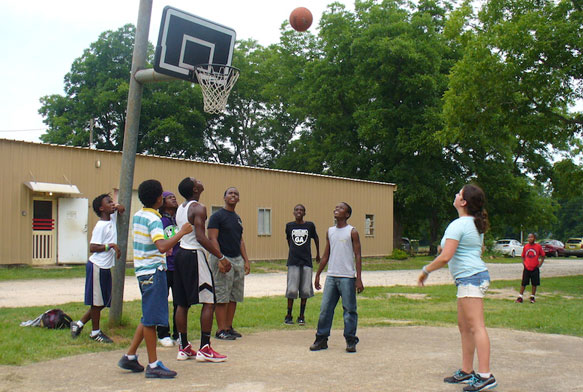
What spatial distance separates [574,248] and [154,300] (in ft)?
172

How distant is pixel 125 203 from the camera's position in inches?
344

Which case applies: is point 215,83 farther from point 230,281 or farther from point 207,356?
point 207,356

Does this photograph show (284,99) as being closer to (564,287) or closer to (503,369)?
(564,287)

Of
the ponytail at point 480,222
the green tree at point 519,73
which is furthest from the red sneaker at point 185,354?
the green tree at point 519,73

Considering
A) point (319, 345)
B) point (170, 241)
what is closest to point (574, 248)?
point (319, 345)

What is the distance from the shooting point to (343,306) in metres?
7.80

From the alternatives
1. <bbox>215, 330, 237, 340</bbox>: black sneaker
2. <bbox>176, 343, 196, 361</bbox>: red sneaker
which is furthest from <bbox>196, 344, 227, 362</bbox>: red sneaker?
<bbox>215, 330, 237, 340</bbox>: black sneaker

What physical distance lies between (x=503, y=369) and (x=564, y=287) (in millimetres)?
13258

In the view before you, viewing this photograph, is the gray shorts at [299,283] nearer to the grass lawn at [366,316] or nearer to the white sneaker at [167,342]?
the grass lawn at [366,316]

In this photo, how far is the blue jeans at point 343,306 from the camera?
7.69 meters

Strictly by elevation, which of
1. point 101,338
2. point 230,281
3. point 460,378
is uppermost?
point 230,281

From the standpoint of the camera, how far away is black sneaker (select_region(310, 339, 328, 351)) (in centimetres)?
774

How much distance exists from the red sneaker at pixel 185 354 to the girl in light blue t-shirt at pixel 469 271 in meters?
2.83

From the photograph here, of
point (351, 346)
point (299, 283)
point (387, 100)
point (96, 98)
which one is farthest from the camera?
point (96, 98)
